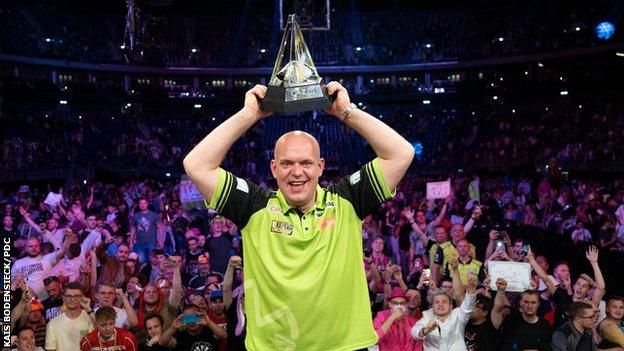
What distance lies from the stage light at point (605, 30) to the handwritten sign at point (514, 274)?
24.2 m

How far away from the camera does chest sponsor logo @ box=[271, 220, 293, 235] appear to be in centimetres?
282

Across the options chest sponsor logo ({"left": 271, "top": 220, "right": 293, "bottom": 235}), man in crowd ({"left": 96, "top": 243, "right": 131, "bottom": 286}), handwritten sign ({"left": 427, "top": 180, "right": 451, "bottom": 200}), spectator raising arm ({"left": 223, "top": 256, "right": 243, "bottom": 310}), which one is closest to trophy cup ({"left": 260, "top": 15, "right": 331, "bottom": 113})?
chest sponsor logo ({"left": 271, "top": 220, "right": 293, "bottom": 235})

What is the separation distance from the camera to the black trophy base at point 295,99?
2799mm

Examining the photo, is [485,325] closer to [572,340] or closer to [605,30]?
[572,340]

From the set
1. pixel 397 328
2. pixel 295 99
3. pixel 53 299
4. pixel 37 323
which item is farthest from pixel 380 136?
pixel 53 299

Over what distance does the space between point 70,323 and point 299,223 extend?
16.0ft

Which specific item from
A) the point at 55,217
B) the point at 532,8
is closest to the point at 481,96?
the point at 532,8

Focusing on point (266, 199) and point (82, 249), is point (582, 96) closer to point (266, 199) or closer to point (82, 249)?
point (82, 249)

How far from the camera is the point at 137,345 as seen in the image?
7168 millimetres

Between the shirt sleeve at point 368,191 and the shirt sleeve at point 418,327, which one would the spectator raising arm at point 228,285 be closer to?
the shirt sleeve at point 418,327

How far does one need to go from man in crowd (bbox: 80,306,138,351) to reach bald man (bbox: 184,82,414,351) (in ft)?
13.3

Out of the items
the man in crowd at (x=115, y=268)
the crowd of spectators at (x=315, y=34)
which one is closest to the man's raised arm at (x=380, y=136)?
the man in crowd at (x=115, y=268)

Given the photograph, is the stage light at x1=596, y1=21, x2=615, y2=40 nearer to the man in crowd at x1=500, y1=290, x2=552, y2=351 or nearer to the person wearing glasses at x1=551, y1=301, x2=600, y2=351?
the man in crowd at x1=500, y1=290, x2=552, y2=351

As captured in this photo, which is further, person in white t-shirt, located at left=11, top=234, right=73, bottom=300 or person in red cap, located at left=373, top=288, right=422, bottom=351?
person in white t-shirt, located at left=11, top=234, right=73, bottom=300
